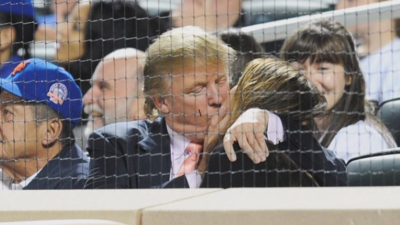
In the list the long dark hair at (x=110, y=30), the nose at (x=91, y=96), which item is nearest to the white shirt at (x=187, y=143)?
the long dark hair at (x=110, y=30)

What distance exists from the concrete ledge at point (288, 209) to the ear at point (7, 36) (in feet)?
8.37

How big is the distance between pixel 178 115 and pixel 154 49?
306 mm

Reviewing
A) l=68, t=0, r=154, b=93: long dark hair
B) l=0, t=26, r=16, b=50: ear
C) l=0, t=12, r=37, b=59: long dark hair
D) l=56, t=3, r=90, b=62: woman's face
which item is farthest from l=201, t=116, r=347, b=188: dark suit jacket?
l=56, t=3, r=90, b=62: woman's face

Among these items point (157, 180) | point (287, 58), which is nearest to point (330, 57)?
point (287, 58)

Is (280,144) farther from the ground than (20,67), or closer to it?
closer to it

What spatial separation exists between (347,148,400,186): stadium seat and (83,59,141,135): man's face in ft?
4.53

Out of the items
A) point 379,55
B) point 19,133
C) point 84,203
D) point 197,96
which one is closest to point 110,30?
point 19,133

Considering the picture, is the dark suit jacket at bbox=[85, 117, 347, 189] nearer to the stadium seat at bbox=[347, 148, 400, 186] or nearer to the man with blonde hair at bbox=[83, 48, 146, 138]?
the stadium seat at bbox=[347, 148, 400, 186]

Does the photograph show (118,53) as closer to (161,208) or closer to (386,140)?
(386,140)

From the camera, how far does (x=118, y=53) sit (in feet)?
16.2

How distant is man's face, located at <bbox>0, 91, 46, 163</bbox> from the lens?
4090mm

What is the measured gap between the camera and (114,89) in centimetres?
483

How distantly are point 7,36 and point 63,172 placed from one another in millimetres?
1074

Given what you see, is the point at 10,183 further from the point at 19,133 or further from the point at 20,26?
the point at 20,26
